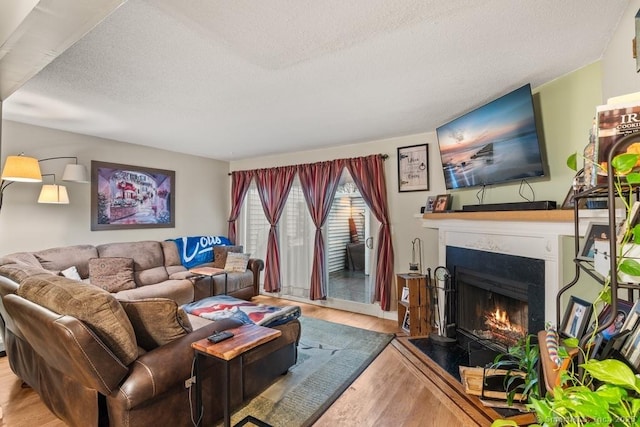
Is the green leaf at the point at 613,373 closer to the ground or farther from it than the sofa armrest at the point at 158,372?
farther from it

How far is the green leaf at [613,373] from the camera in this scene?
587 millimetres

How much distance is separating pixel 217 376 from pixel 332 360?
1.26m

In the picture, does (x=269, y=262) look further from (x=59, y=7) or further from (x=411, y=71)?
(x=59, y=7)

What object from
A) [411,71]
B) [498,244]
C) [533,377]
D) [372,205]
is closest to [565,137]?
[498,244]

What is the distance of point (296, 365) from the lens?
2.72 meters

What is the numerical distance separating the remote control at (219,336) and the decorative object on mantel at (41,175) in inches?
96.4

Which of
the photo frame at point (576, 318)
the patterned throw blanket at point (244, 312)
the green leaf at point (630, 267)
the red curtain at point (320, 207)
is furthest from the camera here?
the red curtain at point (320, 207)

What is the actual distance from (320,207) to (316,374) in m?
2.37

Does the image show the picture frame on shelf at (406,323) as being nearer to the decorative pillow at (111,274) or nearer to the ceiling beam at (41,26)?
the decorative pillow at (111,274)

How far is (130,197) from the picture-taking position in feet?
14.0

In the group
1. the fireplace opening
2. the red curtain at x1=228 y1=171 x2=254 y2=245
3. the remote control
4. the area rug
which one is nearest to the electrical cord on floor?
the remote control

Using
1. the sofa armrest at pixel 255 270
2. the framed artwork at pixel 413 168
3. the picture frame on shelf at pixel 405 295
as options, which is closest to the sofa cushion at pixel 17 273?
the sofa armrest at pixel 255 270

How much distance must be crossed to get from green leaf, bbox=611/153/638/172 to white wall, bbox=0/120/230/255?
4.74 m

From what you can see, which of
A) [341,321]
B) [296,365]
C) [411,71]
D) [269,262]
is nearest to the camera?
[411,71]
